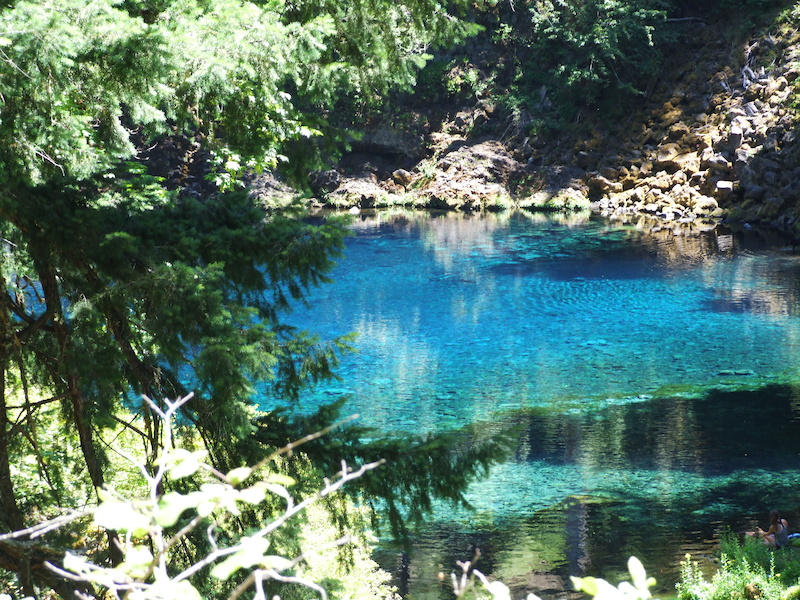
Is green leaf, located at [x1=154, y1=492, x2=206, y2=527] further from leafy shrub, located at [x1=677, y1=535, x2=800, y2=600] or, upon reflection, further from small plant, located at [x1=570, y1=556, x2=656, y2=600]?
leafy shrub, located at [x1=677, y1=535, x2=800, y2=600]

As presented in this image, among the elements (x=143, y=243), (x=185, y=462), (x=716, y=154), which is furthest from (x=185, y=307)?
(x=716, y=154)

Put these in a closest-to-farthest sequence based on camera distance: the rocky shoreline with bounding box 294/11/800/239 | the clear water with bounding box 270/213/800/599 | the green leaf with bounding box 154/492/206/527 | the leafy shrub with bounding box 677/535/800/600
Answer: the green leaf with bounding box 154/492/206/527, the leafy shrub with bounding box 677/535/800/600, the clear water with bounding box 270/213/800/599, the rocky shoreline with bounding box 294/11/800/239

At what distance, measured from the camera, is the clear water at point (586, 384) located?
6992 mm

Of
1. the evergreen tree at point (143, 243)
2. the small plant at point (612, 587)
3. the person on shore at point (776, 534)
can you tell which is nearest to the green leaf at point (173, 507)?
the small plant at point (612, 587)

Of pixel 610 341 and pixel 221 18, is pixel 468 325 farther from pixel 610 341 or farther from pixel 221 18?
pixel 221 18

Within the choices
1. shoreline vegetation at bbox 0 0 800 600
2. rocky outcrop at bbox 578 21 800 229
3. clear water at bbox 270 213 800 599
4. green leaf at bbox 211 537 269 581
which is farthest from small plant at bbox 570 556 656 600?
rocky outcrop at bbox 578 21 800 229

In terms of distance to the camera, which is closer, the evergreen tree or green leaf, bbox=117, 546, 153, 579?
green leaf, bbox=117, 546, 153, 579

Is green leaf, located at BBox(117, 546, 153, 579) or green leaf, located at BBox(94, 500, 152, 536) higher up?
green leaf, located at BBox(94, 500, 152, 536)

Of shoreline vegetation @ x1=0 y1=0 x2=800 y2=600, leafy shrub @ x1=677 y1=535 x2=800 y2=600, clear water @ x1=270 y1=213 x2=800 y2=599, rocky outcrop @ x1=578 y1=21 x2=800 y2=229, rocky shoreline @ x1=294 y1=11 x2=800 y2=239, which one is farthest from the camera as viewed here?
rocky shoreline @ x1=294 y1=11 x2=800 y2=239

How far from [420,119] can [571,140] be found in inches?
214

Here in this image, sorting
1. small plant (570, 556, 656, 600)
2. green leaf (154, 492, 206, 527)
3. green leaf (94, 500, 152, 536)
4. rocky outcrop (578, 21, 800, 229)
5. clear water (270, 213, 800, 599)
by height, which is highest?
rocky outcrop (578, 21, 800, 229)

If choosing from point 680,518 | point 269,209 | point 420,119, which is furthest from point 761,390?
point 420,119

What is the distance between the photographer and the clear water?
22.9 feet

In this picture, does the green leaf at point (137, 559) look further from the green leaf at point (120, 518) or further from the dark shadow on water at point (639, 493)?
the dark shadow on water at point (639, 493)
